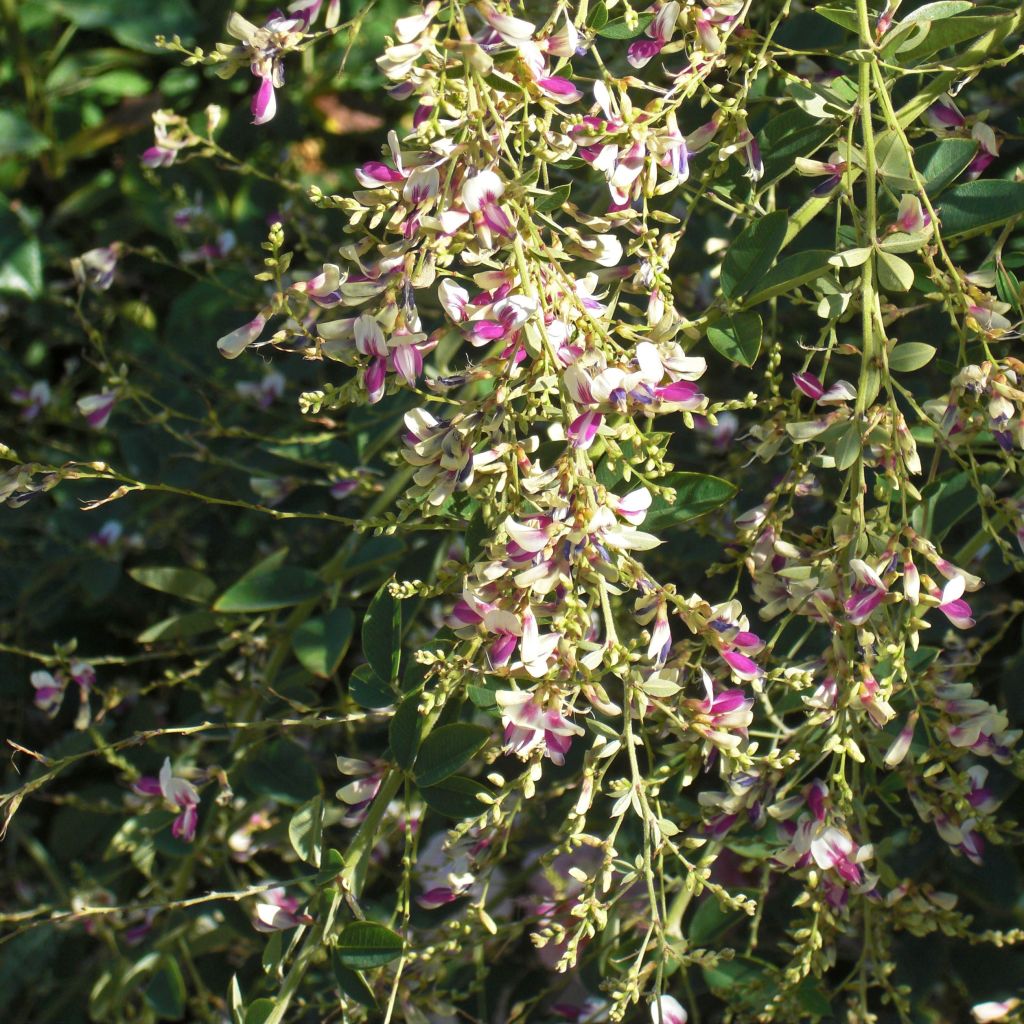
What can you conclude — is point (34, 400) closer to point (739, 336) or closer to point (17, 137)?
point (17, 137)

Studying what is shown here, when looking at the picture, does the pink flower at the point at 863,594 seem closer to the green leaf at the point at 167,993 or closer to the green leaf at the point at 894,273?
the green leaf at the point at 894,273

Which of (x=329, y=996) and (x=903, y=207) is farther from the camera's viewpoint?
(x=329, y=996)

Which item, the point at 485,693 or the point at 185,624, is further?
the point at 185,624

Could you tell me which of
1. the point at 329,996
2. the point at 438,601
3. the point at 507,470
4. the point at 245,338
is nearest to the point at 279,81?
the point at 245,338

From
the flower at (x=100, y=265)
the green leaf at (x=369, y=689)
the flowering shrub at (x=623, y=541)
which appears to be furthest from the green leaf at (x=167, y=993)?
the flower at (x=100, y=265)

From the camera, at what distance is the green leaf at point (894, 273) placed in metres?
0.71

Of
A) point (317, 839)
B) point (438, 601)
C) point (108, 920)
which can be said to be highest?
point (317, 839)

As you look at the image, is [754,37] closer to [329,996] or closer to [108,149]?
[329,996]

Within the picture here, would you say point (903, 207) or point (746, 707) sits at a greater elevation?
point (903, 207)

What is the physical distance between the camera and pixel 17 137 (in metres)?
1.51

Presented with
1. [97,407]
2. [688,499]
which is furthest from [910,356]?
[97,407]

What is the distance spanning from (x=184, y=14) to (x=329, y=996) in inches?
43.7

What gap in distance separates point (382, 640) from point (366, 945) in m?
0.19

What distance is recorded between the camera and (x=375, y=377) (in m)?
0.69
